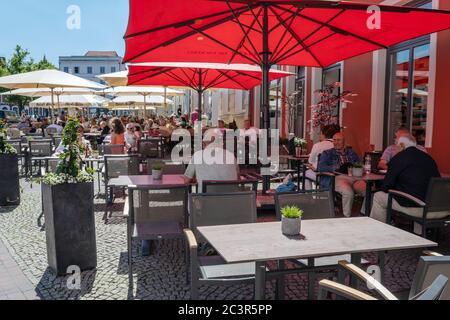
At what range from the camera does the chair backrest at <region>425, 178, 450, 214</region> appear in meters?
4.28

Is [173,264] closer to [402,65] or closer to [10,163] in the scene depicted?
[10,163]

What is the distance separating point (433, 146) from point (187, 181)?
13.2 feet

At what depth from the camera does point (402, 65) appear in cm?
795

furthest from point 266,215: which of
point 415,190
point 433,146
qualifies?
point 433,146

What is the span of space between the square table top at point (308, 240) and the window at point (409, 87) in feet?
15.3

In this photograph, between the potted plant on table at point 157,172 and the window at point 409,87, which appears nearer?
the potted plant on table at point 157,172

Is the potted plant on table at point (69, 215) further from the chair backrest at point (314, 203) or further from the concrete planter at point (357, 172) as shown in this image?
the concrete planter at point (357, 172)

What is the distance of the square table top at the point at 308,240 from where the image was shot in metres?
2.46

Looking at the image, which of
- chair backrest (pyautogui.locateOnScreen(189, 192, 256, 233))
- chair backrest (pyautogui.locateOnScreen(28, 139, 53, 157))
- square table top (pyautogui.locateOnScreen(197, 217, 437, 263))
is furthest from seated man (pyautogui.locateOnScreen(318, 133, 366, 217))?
chair backrest (pyautogui.locateOnScreen(28, 139, 53, 157))

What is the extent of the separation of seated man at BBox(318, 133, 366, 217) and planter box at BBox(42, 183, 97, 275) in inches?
125

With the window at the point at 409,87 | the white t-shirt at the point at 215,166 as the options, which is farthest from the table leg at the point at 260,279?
the window at the point at 409,87

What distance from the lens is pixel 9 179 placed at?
7.11 metres

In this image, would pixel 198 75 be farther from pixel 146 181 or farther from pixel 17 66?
pixel 17 66

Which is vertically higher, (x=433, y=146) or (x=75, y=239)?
(x=433, y=146)
